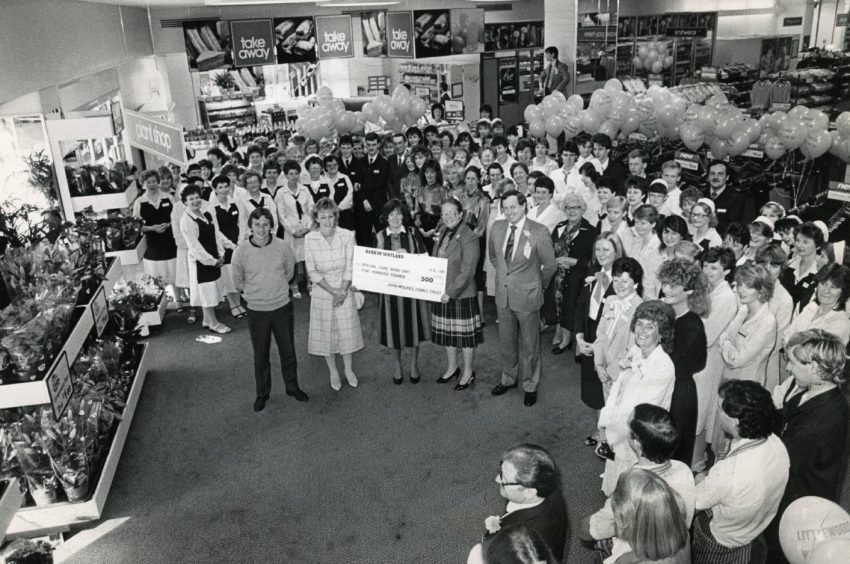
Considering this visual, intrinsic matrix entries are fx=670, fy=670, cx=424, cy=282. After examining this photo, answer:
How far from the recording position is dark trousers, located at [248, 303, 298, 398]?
5363 mm

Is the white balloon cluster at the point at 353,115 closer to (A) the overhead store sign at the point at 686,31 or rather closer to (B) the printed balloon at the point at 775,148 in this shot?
(B) the printed balloon at the point at 775,148

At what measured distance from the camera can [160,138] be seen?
6219 mm

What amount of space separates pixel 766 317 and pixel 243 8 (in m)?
12.1

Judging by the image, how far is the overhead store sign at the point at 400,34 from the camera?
11.6m

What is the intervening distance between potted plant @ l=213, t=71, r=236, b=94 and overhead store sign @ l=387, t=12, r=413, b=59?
3.78 m

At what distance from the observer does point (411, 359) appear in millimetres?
6184

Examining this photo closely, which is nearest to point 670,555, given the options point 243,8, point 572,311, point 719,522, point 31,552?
point 719,522

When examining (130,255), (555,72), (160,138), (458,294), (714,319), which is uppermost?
(555,72)

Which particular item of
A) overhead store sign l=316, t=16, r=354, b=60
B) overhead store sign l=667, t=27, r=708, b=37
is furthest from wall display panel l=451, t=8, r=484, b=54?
overhead store sign l=667, t=27, r=708, b=37

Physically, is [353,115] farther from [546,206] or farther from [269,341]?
[269,341]

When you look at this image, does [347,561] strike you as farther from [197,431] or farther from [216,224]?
[216,224]

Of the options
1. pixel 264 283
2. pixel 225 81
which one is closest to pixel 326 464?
pixel 264 283

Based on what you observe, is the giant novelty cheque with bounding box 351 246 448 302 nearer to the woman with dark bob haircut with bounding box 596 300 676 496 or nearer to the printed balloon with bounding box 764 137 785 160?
the woman with dark bob haircut with bounding box 596 300 676 496

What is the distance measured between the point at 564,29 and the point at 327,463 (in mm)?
9490
